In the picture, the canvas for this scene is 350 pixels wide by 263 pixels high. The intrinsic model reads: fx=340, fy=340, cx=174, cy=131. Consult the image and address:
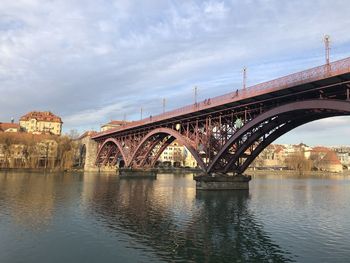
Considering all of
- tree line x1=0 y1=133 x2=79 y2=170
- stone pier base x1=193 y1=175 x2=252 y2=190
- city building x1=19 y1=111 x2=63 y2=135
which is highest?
city building x1=19 y1=111 x2=63 y2=135

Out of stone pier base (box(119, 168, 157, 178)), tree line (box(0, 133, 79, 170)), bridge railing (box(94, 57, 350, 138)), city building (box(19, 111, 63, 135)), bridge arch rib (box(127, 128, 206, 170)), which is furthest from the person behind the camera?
city building (box(19, 111, 63, 135))

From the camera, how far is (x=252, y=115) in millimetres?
43344

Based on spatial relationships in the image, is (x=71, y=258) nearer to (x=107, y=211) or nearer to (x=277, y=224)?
(x=107, y=211)

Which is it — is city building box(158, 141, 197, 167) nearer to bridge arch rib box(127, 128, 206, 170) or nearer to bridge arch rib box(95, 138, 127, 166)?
bridge arch rib box(95, 138, 127, 166)

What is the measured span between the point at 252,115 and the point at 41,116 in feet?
532

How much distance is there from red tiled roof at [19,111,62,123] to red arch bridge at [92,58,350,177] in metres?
132

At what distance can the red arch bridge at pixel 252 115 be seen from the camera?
30802 mm

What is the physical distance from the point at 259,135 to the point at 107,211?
2095 centimetres

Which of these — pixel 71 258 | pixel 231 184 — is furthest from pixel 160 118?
pixel 71 258

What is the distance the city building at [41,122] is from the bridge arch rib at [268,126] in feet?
460

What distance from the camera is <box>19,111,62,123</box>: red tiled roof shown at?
177663 millimetres

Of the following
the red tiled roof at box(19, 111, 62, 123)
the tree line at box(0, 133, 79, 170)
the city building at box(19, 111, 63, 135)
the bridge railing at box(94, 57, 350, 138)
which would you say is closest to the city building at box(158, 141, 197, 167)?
the city building at box(19, 111, 63, 135)

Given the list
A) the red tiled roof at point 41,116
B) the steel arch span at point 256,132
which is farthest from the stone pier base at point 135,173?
the red tiled roof at point 41,116

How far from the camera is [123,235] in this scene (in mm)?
21391
